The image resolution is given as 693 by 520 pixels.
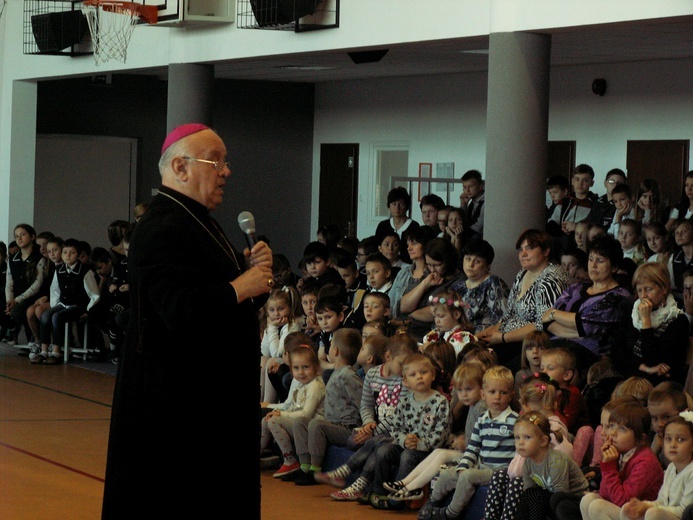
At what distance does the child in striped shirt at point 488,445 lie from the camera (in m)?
5.96

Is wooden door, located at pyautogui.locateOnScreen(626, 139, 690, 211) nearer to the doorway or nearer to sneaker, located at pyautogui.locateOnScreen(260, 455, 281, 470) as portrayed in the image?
the doorway

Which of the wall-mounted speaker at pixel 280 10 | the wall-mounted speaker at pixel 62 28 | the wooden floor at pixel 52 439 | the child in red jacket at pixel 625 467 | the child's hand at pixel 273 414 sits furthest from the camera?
the wall-mounted speaker at pixel 62 28

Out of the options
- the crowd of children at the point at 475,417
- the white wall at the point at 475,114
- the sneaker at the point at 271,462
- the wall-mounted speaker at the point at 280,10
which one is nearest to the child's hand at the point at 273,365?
the crowd of children at the point at 475,417

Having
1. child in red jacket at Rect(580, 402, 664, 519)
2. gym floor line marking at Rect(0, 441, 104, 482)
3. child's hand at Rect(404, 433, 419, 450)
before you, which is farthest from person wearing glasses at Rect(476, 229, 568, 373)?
gym floor line marking at Rect(0, 441, 104, 482)

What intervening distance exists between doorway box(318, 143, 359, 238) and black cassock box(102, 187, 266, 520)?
1177cm

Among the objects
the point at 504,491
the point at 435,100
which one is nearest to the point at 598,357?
the point at 504,491

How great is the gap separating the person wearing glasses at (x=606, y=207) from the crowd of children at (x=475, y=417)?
3.88 feet

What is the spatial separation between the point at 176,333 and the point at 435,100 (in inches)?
436

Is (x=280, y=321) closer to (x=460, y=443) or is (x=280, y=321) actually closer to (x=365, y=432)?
(x=365, y=432)

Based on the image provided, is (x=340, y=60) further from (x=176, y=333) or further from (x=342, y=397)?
(x=176, y=333)

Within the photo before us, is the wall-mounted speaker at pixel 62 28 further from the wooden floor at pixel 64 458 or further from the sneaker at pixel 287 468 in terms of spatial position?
the sneaker at pixel 287 468

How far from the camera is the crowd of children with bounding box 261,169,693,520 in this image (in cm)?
535

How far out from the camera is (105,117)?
1593 cm

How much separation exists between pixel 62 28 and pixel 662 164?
243 inches
